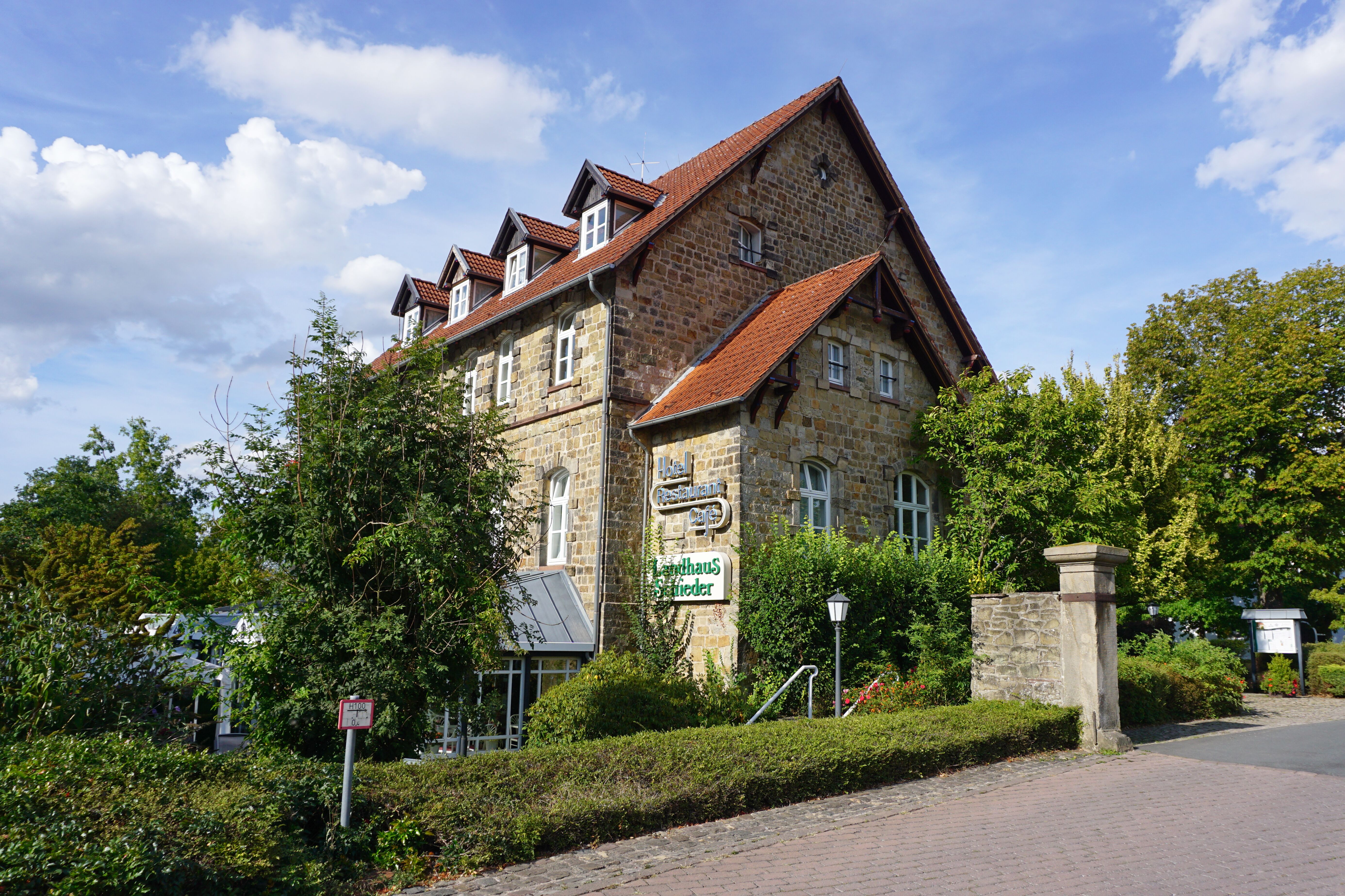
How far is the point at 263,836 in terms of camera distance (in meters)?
5.99

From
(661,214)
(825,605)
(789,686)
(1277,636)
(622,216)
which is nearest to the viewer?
(789,686)

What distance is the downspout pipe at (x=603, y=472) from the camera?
53.4 ft

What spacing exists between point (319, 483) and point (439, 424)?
133 cm

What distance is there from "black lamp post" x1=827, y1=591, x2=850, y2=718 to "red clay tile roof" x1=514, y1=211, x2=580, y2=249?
1146cm

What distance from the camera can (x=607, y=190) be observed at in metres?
19.3

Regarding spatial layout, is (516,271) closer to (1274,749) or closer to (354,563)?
(354,563)

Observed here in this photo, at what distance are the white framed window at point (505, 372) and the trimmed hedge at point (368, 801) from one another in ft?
38.9

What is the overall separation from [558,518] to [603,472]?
2423 mm

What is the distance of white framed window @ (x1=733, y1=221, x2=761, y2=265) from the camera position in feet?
64.3

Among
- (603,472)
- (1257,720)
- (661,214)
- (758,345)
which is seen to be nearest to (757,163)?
(661,214)

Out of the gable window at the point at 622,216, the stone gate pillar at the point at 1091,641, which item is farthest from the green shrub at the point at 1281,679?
the gable window at the point at 622,216

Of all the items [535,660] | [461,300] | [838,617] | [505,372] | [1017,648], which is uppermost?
[461,300]

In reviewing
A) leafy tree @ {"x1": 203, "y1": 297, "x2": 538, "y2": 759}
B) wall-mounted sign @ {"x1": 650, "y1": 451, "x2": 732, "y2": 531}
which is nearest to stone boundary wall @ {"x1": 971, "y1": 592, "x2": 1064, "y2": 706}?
wall-mounted sign @ {"x1": 650, "y1": 451, "x2": 732, "y2": 531}

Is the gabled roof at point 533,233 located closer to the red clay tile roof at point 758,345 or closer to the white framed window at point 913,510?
the red clay tile roof at point 758,345
